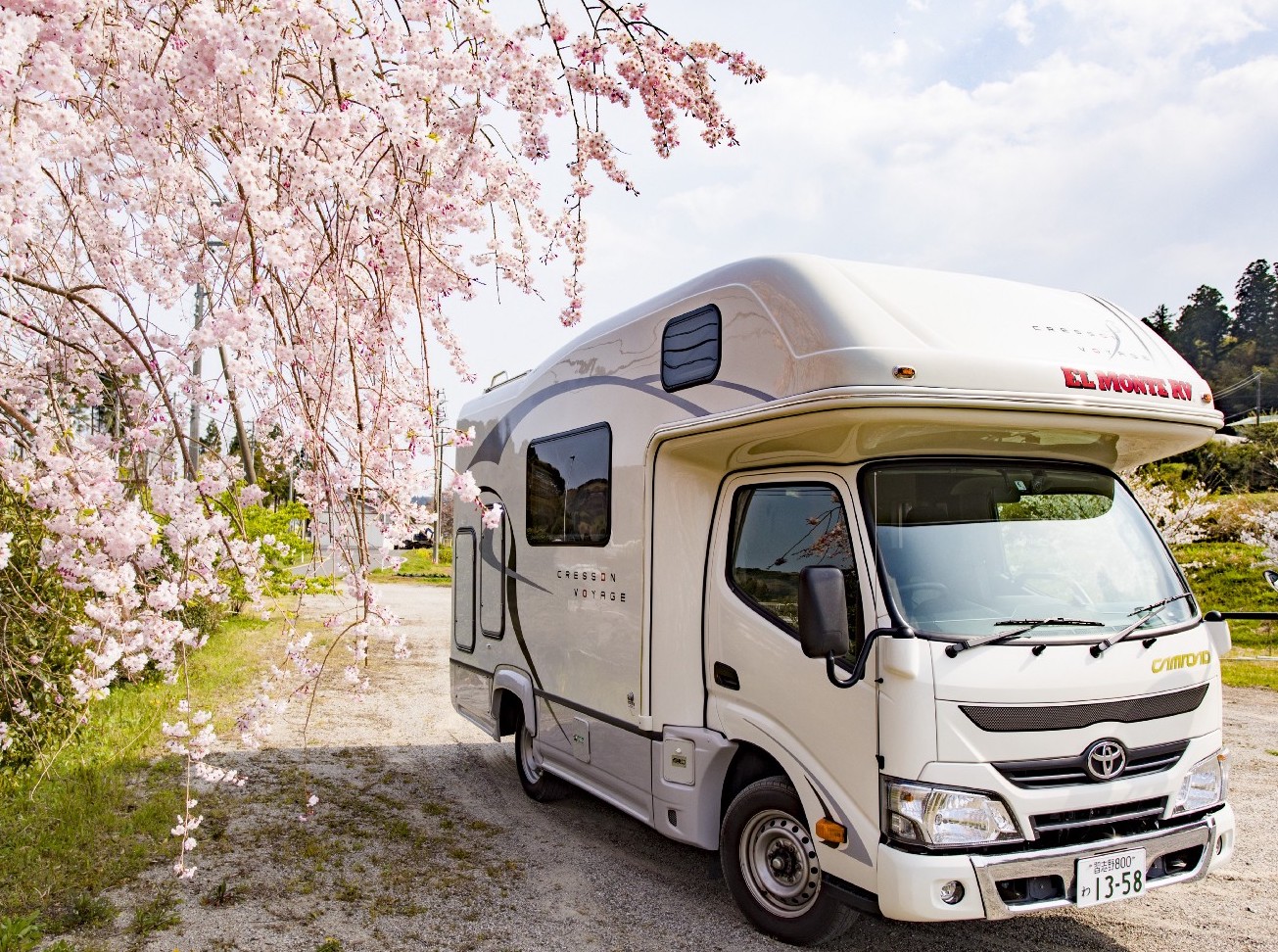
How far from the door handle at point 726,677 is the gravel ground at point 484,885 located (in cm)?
116

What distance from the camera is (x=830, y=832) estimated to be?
12.6 ft

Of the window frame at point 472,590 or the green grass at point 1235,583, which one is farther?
the green grass at point 1235,583

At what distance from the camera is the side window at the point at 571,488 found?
559 cm

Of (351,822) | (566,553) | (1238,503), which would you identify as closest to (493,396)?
(566,553)

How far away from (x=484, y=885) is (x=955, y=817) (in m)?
2.81

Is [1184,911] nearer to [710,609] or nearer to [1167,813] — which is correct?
[1167,813]

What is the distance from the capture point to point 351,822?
6.27m

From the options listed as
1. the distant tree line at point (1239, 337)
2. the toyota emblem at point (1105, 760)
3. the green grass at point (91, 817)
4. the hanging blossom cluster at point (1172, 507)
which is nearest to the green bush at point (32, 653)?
the green grass at point (91, 817)

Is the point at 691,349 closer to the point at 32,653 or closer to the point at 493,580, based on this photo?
the point at 493,580

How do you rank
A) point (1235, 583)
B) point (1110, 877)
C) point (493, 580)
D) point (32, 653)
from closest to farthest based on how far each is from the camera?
point (1110, 877) < point (32, 653) < point (493, 580) < point (1235, 583)

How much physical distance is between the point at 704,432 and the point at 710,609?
0.92 metres

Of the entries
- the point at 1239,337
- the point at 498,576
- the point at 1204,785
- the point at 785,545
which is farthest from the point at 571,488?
the point at 1239,337

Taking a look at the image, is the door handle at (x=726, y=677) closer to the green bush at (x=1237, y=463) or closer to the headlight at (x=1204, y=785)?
the headlight at (x=1204, y=785)

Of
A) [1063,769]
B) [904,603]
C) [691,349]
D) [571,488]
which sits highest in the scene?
[691,349]
